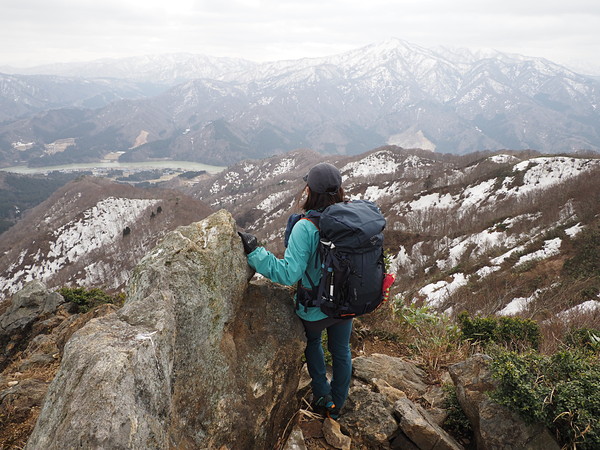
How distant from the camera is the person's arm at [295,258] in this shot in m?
4.15

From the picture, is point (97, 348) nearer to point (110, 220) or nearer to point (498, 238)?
point (498, 238)

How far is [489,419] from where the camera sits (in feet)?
14.0

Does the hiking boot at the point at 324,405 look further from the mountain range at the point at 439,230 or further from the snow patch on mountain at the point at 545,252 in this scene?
the snow patch on mountain at the point at 545,252

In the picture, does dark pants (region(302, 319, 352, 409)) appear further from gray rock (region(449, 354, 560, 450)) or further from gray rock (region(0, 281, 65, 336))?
gray rock (region(0, 281, 65, 336))

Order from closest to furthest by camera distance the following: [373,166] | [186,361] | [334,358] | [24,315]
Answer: [186,361], [334,358], [24,315], [373,166]

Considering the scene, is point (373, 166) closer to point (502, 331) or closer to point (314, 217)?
point (502, 331)

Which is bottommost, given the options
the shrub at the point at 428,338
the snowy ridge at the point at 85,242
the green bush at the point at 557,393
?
the snowy ridge at the point at 85,242

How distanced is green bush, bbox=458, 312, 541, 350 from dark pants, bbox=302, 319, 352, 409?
4.14m

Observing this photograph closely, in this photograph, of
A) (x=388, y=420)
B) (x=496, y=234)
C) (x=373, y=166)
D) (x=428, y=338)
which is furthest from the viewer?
(x=373, y=166)

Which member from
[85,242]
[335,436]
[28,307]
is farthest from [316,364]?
[85,242]

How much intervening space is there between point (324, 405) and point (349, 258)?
95.5 inches

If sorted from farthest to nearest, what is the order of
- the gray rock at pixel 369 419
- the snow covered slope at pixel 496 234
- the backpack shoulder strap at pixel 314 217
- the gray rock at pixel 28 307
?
the snow covered slope at pixel 496 234, the gray rock at pixel 28 307, the gray rock at pixel 369 419, the backpack shoulder strap at pixel 314 217

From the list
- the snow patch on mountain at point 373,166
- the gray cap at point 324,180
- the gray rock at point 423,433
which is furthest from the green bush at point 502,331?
the snow patch on mountain at point 373,166

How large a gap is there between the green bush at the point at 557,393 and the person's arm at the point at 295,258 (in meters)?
2.63
